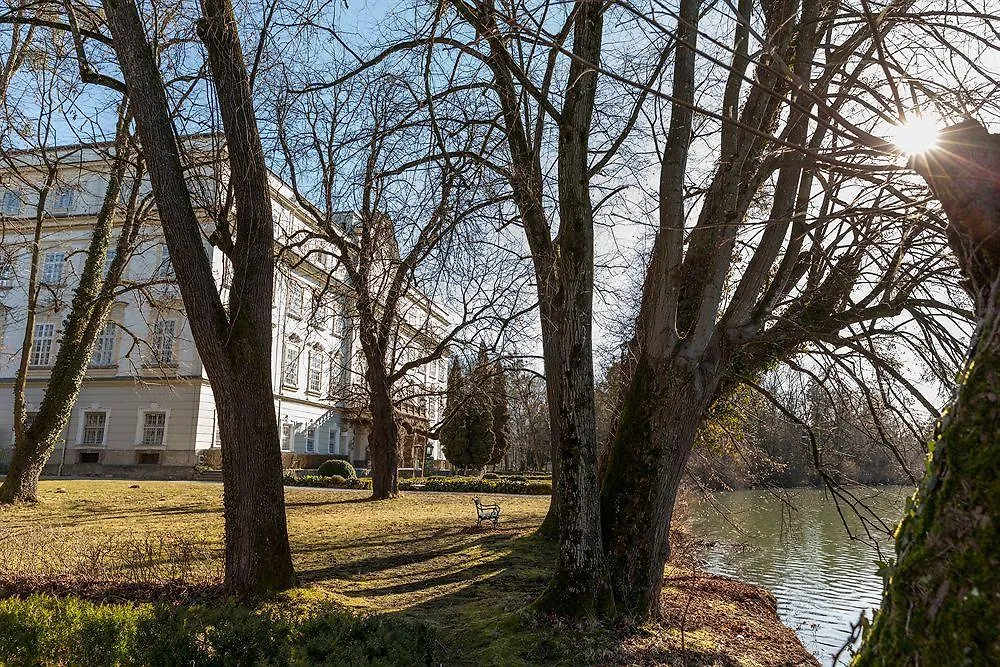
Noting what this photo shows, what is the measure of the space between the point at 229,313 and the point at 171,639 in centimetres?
321

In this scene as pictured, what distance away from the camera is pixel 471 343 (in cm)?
1147

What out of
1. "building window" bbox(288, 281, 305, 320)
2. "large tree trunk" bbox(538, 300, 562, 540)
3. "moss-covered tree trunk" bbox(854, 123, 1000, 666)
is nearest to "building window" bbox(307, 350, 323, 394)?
"building window" bbox(288, 281, 305, 320)

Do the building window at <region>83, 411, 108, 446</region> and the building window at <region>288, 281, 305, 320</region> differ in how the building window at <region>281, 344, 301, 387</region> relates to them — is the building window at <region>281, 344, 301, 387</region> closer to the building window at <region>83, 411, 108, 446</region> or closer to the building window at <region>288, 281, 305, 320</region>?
the building window at <region>83, 411, 108, 446</region>

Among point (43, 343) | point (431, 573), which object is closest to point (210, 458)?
point (43, 343)

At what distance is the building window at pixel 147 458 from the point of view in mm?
30391

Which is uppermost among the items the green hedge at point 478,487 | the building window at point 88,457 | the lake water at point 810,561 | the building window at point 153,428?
the building window at point 153,428

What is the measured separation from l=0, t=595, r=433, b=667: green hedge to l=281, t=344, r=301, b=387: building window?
30754mm

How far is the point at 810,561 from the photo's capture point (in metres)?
15.0

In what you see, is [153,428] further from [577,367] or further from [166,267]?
[577,367]

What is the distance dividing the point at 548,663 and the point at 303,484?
22533 mm

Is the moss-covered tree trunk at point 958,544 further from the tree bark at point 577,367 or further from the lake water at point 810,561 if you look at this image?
the lake water at point 810,561

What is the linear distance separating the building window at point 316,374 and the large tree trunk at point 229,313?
32522 mm

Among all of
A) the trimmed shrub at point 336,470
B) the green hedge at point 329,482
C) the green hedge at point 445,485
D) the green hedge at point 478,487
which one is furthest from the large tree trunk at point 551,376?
the trimmed shrub at point 336,470

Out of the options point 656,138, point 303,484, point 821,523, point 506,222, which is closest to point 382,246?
point 506,222
